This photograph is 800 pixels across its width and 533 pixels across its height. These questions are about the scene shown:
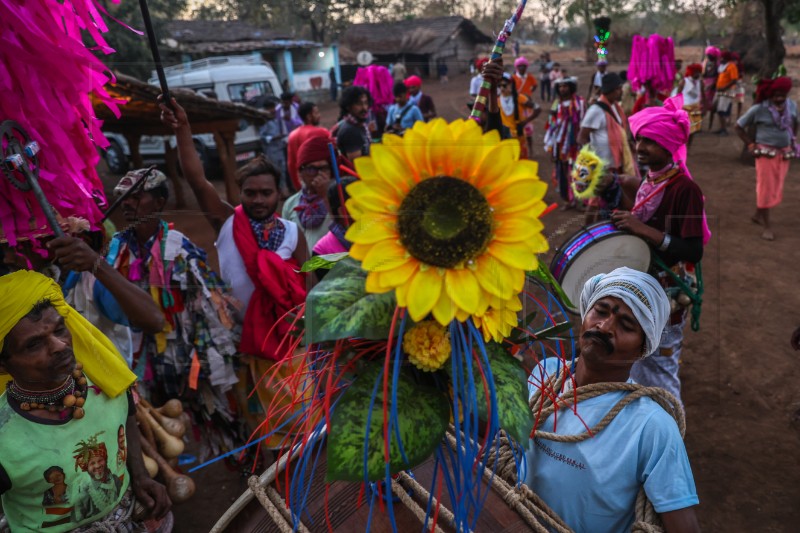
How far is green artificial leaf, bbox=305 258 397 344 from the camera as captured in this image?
890mm

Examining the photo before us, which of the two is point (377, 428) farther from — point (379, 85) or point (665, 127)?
point (379, 85)

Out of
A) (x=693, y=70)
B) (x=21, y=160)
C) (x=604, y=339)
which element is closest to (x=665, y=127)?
(x=604, y=339)


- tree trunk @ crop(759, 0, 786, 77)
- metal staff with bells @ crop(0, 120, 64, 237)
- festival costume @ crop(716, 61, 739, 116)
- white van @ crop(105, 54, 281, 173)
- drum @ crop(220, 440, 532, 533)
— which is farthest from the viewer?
festival costume @ crop(716, 61, 739, 116)

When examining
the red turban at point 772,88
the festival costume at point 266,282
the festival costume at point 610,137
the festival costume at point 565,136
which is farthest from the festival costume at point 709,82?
the festival costume at point 266,282

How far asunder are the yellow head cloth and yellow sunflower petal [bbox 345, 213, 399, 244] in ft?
4.13

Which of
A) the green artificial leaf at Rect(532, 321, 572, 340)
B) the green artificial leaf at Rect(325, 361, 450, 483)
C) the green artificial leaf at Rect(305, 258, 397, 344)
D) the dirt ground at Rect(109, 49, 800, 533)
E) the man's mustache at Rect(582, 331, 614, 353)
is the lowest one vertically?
the dirt ground at Rect(109, 49, 800, 533)

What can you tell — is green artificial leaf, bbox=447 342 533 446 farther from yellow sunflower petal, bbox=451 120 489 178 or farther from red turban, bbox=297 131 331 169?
red turban, bbox=297 131 331 169

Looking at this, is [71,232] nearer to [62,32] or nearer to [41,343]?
[41,343]

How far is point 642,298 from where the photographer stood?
167 centimetres

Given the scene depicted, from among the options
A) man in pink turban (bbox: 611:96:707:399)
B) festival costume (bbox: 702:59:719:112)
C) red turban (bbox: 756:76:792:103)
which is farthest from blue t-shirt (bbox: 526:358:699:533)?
festival costume (bbox: 702:59:719:112)

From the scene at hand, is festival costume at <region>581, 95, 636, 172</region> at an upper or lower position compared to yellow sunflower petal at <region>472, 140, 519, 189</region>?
lower

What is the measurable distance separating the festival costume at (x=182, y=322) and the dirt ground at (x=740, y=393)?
10.5 inches

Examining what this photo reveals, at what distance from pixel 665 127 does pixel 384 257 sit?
274cm

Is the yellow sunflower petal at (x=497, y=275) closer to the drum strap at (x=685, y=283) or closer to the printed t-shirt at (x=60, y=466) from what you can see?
the printed t-shirt at (x=60, y=466)
